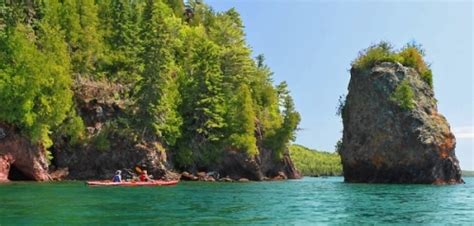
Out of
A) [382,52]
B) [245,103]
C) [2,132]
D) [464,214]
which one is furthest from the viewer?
[245,103]

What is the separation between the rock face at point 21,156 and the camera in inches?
2648

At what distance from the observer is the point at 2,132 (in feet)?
222

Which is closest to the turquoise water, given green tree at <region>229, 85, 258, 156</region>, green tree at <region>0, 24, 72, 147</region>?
green tree at <region>0, 24, 72, 147</region>

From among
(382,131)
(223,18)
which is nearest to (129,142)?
(382,131)

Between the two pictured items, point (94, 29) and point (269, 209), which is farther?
point (94, 29)

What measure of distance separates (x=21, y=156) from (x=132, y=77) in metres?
23.7

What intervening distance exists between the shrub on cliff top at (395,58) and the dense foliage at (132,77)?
20.1m

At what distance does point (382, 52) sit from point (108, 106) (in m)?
38.9

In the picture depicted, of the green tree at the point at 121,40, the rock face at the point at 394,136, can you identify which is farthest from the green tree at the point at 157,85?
the rock face at the point at 394,136

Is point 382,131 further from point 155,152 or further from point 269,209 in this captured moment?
point 269,209

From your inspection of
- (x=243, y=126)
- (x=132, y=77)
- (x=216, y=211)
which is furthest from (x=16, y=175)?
(x=216, y=211)

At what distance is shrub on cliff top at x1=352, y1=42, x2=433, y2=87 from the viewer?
276 feet

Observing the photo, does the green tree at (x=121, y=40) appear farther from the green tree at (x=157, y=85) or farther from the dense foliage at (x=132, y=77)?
the green tree at (x=157, y=85)

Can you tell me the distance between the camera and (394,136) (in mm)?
78875
